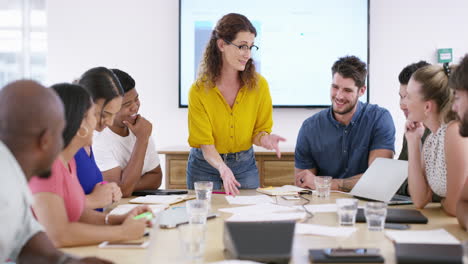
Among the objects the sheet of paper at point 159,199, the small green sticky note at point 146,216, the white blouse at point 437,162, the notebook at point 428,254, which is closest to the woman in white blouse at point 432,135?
the white blouse at point 437,162

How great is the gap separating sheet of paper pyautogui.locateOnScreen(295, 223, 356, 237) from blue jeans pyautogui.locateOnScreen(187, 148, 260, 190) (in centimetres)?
125

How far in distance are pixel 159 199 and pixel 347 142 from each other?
1249 millimetres

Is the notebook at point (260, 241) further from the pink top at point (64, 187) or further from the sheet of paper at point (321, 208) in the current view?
the sheet of paper at point (321, 208)

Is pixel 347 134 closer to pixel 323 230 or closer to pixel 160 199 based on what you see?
pixel 160 199

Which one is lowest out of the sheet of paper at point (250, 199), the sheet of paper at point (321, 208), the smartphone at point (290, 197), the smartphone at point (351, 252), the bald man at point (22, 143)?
the sheet of paper at point (250, 199)

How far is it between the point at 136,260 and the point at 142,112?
3.43 meters

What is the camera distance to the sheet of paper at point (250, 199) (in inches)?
89.1

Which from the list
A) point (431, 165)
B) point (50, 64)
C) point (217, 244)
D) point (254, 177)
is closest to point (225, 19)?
point (254, 177)

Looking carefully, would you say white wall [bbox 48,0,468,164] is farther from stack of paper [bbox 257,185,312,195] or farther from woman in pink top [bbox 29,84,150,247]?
woman in pink top [bbox 29,84,150,247]

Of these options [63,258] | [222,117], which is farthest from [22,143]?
[222,117]

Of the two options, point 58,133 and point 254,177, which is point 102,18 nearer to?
point 254,177

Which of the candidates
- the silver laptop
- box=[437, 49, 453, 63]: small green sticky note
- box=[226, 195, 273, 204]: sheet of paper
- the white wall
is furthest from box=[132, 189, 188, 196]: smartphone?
box=[437, 49, 453, 63]: small green sticky note

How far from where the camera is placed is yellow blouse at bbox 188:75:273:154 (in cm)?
294

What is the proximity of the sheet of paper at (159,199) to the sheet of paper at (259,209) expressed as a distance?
0.29m
